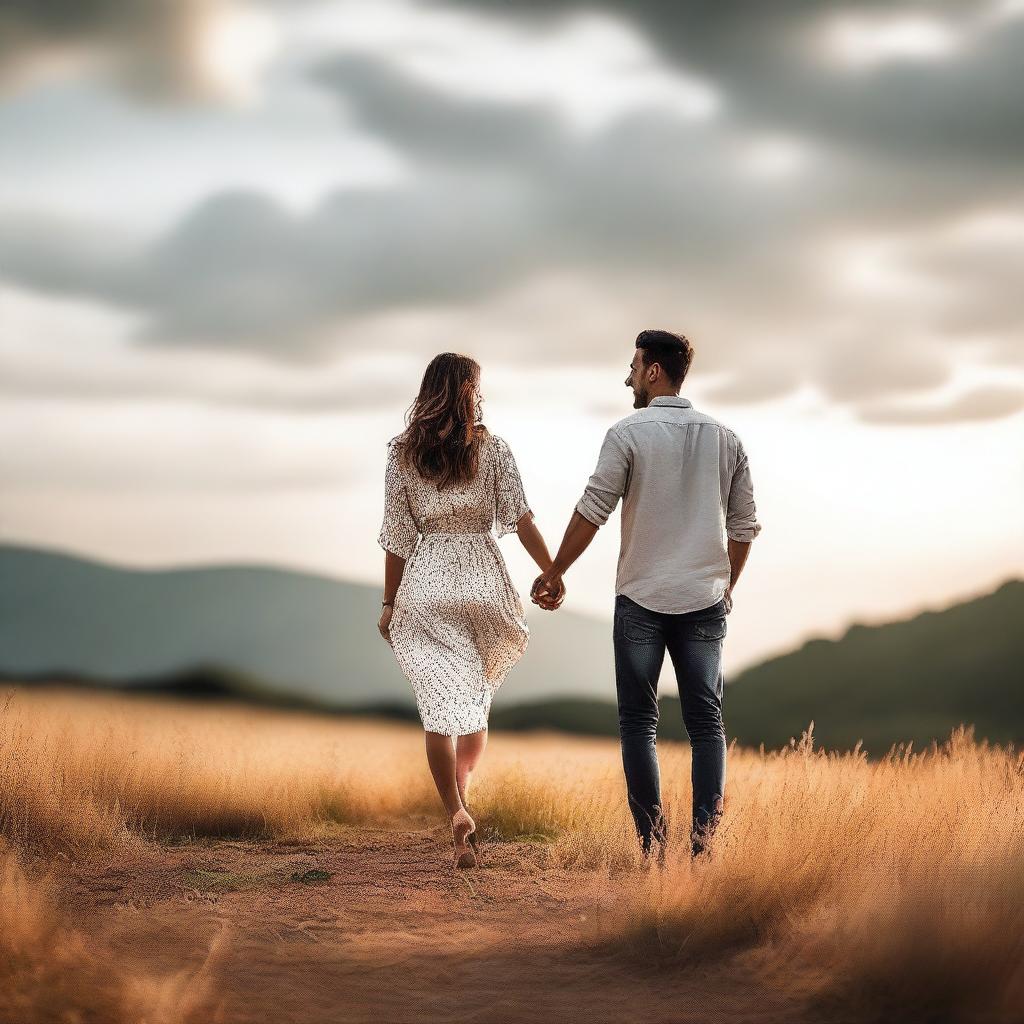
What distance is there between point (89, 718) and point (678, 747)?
4.12 m

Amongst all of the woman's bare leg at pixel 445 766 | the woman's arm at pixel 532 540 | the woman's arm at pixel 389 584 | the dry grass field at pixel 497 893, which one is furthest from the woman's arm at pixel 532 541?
the dry grass field at pixel 497 893

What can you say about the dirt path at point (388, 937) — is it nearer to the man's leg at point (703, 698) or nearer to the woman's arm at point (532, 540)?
the man's leg at point (703, 698)

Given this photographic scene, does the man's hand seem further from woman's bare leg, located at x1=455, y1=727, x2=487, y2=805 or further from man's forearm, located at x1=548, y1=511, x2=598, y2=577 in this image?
woman's bare leg, located at x1=455, y1=727, x2=487, y2=805

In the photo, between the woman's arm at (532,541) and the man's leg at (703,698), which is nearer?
the man's leg at (703,698)

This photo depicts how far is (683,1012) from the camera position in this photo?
379 cm

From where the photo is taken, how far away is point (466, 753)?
19.5 ft

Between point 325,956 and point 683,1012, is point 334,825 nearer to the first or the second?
point 325,956

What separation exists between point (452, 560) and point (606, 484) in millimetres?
1063

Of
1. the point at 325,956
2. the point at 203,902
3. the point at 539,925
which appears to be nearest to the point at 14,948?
the point at 325,956

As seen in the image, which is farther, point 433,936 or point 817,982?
point 433,936

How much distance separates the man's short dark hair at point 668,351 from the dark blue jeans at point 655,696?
1057 millimetres

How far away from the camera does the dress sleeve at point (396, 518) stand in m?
5.98

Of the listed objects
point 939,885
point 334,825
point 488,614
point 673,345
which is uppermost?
point 673,345

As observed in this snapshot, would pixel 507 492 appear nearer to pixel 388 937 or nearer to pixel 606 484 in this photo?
pixel 606 484
